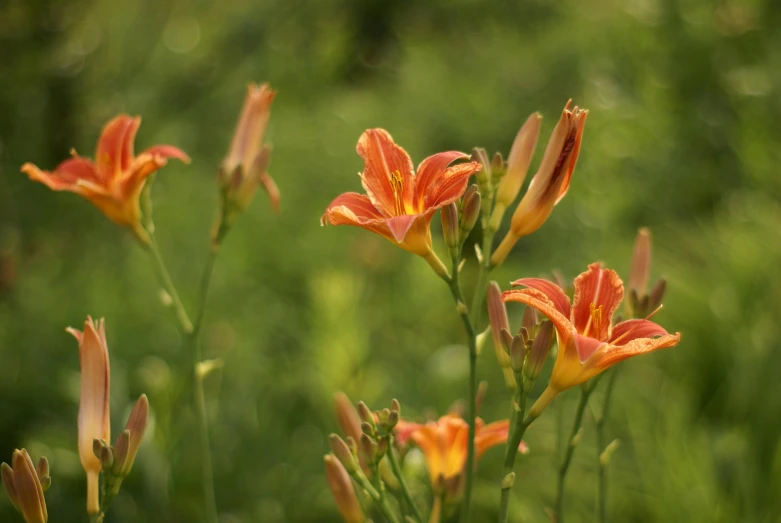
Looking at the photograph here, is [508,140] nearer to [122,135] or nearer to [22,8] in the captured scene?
[22,8]

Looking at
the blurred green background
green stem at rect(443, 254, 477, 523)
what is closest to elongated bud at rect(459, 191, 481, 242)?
green stem at rect(443, 254, 477, 523)

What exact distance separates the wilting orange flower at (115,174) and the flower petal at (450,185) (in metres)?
0.53

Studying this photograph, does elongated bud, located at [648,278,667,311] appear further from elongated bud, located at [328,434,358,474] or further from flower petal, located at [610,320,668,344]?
elongated bud, located at [328,434,358,474]

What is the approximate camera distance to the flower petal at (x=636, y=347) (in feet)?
2.77

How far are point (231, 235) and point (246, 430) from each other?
4.84ft

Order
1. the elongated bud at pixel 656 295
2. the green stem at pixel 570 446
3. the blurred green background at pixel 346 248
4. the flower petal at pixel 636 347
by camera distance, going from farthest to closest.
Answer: the blurred green background at pixel 346 248, the elongated bud at pixel 656 295, the green stem at pixel 570 446, the flower petal at pixel 636 347

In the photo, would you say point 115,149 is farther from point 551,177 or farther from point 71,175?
point 551,177

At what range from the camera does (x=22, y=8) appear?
12.5 feet

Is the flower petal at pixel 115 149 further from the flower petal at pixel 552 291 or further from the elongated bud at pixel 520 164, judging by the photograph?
the flower petal at pixel 552 291

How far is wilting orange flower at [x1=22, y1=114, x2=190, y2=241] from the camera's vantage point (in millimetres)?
1368

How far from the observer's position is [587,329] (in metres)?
1.01

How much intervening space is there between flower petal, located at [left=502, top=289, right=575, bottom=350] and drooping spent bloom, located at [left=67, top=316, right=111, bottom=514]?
1.71 feet

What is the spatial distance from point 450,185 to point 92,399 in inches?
21.4

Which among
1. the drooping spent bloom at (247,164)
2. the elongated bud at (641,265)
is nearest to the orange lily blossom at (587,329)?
the elongated bud at (641,265)
